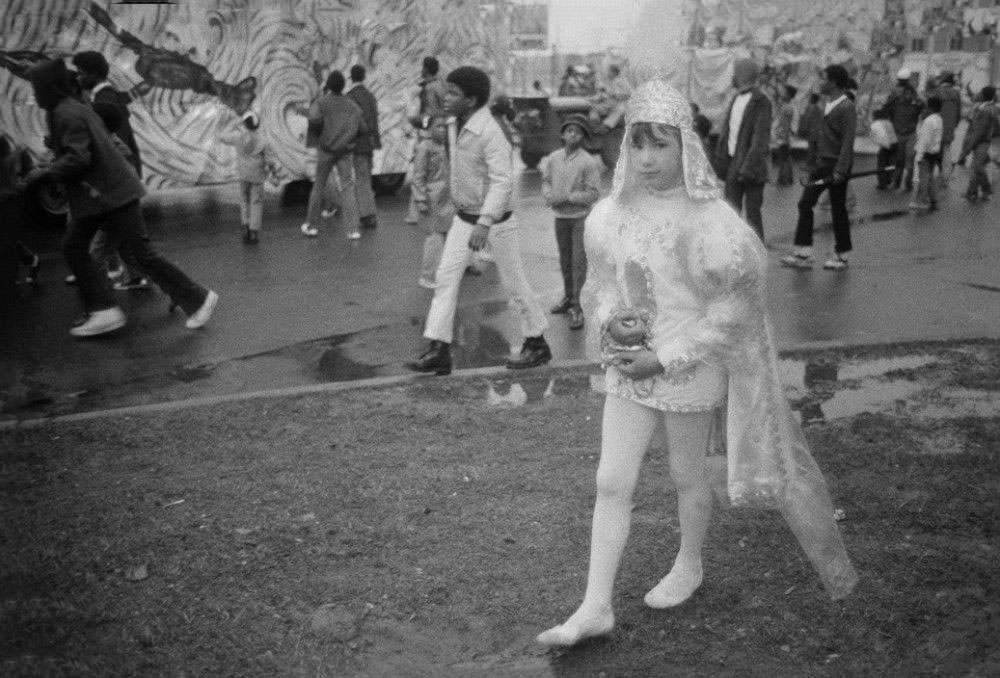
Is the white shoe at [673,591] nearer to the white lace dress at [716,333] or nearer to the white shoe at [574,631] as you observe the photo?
the white shoe at [574,631]

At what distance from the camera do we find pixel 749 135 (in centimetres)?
1021

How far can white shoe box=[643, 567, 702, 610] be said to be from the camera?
3975 mm

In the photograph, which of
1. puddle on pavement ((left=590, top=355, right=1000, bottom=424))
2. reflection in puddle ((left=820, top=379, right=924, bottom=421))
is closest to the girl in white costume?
puddle on pavement ((left=590, top=355, right=1000, bottom=424))

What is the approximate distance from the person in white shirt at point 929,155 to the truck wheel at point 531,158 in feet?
27.5

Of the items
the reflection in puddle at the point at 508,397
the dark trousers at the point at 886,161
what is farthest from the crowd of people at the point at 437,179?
the dark trousers at the point at 886,161

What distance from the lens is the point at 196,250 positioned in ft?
40.4

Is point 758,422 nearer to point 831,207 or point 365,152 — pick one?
point 831,207

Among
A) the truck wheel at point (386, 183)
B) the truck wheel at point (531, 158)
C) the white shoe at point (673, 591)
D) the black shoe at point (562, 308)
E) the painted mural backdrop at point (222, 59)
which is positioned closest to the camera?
the white shoe at point (673, 591)

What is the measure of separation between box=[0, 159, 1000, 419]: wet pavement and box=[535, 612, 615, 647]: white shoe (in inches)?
122

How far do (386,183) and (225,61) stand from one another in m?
3.17

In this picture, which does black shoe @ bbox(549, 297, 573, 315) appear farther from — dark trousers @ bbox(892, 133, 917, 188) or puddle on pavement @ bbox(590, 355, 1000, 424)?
dark trousers @ bbox(892, 133, 917, 188)

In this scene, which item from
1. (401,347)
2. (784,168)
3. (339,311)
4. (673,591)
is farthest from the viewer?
(784,168)

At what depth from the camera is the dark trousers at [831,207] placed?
1054cm

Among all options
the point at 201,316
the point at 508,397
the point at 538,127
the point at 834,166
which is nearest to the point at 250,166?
the point at 201,316
